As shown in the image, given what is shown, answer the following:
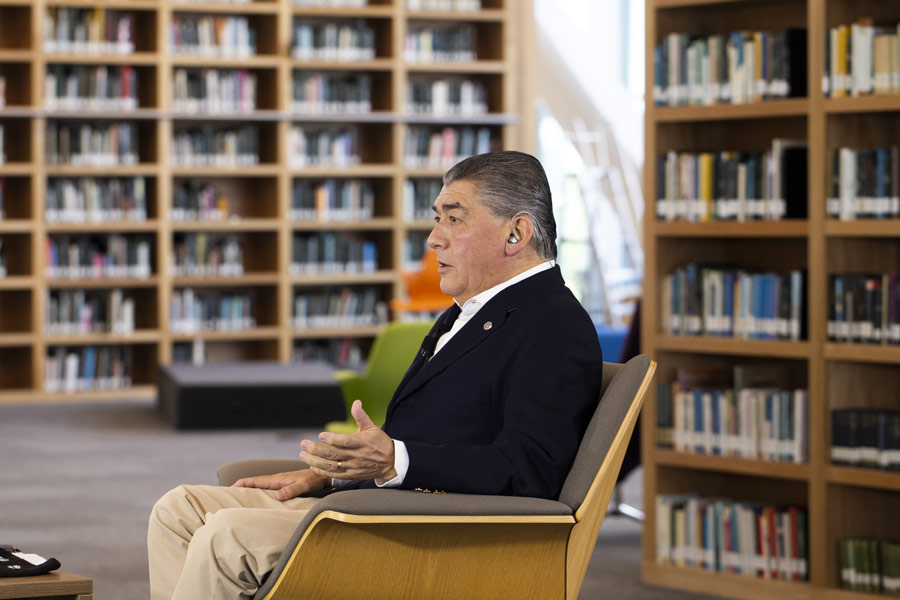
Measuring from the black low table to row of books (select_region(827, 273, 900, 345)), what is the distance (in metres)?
4.24

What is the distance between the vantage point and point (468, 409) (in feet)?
7.98

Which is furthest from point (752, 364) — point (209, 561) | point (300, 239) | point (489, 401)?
point (300, 239)

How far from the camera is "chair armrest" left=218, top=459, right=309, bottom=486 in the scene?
277 cm

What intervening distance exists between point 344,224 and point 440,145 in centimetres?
98

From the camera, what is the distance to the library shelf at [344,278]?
930 centimetres

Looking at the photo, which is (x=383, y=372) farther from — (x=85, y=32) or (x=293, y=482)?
(x=85, y=32)

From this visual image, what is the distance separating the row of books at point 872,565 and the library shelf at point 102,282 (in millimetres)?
6290

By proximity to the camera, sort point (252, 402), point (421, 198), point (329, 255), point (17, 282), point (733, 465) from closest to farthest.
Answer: point (733, 465) < point (252, 402) < point (17, 282) < point (329, 255) < point (421, 198)

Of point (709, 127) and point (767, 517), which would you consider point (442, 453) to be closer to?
point (767, 517)

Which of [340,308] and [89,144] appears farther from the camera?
[340,308]

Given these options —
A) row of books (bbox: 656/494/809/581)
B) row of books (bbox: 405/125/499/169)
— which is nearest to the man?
row of books (bbox: 656/494/809/581)

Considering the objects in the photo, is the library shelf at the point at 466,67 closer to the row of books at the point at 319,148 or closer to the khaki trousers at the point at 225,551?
the row of books at the point at 319,148

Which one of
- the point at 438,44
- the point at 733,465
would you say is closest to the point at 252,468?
the point at 733,465

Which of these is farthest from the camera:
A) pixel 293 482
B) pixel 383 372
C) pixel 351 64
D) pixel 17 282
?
pixel 351 64
